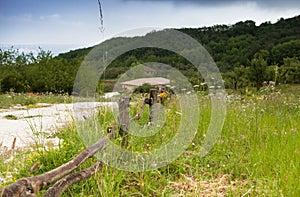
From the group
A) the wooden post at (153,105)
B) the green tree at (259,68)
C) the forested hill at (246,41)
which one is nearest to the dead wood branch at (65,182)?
the wooden post at (153,105)

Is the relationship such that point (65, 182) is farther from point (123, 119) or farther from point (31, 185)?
point (123, 119)

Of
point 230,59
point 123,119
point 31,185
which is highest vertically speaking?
point 230,59

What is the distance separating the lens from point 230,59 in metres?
29.0

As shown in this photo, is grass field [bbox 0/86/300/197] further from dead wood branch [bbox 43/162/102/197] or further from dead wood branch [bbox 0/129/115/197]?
dead wood branch [bbox 0/129/115/197]

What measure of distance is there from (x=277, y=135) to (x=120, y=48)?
233 centimetres

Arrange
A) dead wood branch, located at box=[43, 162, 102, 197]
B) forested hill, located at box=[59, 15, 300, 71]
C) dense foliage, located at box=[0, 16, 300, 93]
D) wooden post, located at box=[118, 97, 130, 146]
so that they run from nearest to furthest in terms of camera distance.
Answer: dead wood branch, located at box=[43, 162, 102, 197] < wooden post, located at box=[118, 97, 130, 146] < dense foliage, located at box=[0, 16, 300, 93] < forested hill, located at box=[59, 15, 300, 71]

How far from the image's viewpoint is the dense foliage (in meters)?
22.9

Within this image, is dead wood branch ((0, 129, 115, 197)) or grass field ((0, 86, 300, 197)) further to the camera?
grass field ((0, 86, 300, 197))

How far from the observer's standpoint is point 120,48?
422cm

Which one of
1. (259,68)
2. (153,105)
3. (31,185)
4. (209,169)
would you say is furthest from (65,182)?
(259,68)

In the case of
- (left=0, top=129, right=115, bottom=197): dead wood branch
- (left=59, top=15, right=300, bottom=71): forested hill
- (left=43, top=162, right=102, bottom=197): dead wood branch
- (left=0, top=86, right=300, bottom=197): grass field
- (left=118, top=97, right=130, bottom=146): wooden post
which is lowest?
(left=0, top=86, right=300, bottom=197): grass field

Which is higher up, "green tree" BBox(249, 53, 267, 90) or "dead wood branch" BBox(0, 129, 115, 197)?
"green tree" BBox(249, 53, 267, 90)

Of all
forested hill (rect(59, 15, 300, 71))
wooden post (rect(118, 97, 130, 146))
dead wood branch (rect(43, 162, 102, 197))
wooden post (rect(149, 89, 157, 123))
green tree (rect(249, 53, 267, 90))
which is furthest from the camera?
green tree (rect(249, 53, 267, 90))

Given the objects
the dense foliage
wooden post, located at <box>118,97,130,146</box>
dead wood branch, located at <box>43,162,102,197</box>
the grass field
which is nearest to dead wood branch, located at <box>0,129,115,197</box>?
dead wood branch, located at <box>43,162,102,197</box>
